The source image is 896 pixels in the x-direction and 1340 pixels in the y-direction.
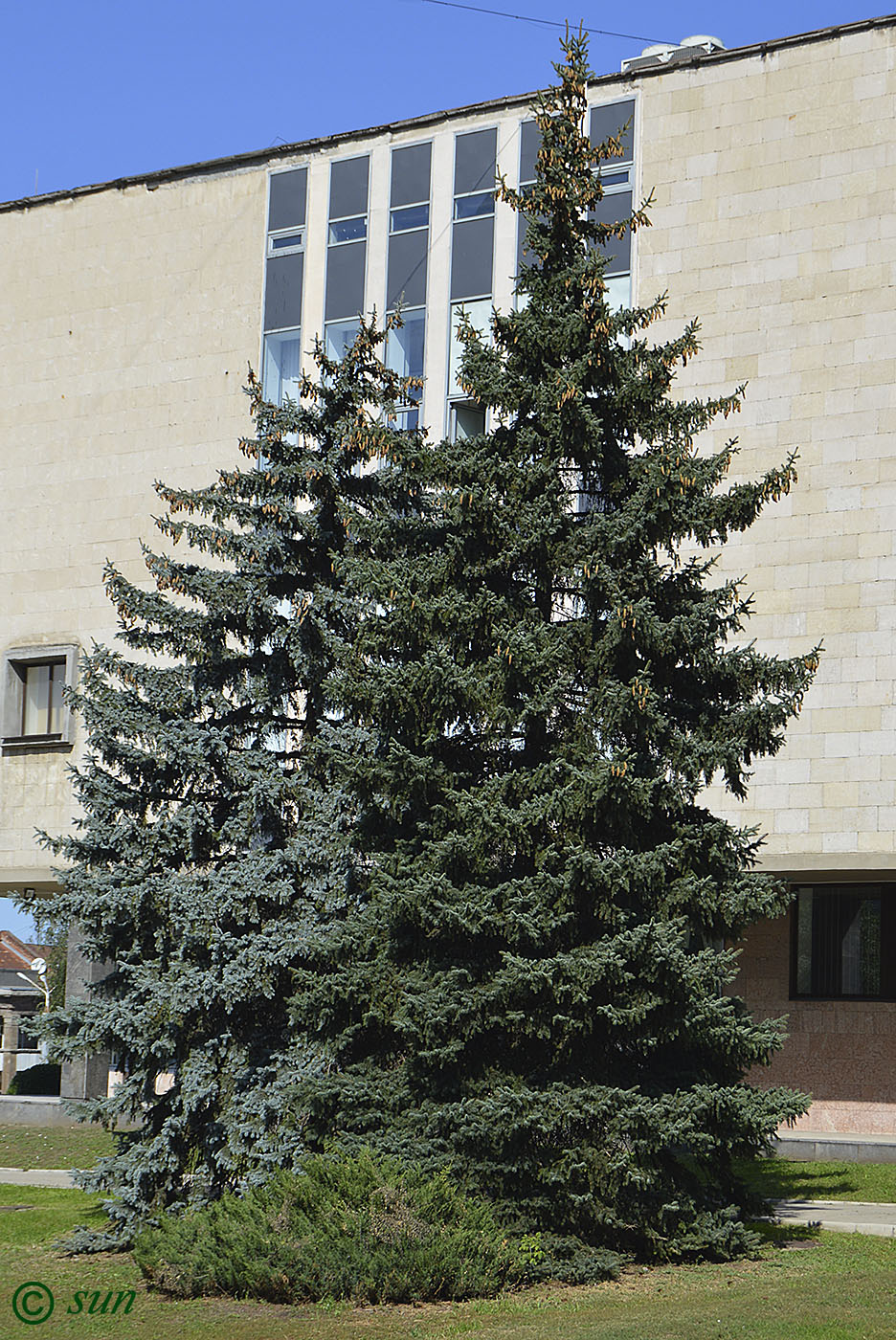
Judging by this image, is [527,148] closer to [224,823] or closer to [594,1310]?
[224,823]

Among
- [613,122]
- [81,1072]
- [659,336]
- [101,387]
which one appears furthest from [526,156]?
[81,1072]

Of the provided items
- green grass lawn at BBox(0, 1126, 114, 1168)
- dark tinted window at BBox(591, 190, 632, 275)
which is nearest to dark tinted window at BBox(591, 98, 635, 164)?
dark tinted window at BBox(591, 190, 632, 275)

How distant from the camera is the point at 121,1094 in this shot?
1510 cm

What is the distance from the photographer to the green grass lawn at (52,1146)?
21828 millimetres

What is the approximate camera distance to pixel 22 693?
30734 mm

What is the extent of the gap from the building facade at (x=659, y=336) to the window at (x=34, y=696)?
5cm

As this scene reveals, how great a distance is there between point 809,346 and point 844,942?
32.1 feet

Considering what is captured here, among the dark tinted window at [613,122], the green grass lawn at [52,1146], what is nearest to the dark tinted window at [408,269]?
the dark tinted window at [613,122]

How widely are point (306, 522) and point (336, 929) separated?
14.4 ft

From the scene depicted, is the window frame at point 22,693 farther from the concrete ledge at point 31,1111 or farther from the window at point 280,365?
the concrete ledge at point 31,1111

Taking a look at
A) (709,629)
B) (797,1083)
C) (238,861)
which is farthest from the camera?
(797,1083)

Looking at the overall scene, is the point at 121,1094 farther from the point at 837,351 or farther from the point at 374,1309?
the point at 837,351

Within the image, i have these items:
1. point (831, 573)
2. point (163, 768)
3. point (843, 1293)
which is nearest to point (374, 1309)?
point (843, 1293)

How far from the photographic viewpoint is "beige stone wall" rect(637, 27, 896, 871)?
23.5 m
